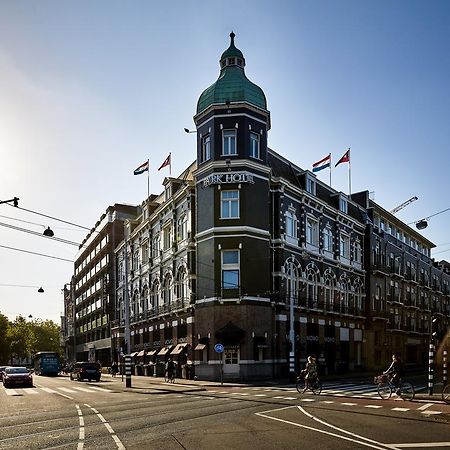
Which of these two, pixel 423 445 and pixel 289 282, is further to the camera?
pixel 289 282

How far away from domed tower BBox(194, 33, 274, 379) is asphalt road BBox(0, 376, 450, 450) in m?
17.5

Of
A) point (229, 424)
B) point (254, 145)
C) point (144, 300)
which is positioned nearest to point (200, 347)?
point (254, 145)

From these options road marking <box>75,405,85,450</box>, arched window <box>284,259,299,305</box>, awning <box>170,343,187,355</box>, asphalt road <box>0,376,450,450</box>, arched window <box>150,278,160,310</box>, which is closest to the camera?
road marking <box>75,405,85,450</box>

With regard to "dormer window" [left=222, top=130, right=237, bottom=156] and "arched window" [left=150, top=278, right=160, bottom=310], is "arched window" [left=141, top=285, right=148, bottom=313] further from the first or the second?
"dormer window" [left=222, top=130, right=237, bottom=156]

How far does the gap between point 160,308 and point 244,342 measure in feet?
51.2

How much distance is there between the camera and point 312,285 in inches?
2039

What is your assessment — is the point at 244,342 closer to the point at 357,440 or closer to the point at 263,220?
the point at 263,220

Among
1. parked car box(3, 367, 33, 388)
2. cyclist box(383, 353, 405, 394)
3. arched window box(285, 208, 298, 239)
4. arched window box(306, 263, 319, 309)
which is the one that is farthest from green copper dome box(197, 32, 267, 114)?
cyclist box(383, 353, 405, 394)

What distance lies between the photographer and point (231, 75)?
150 feet

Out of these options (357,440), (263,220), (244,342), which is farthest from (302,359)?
(357,440)

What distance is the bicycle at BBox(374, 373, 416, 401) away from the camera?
24.3 metres

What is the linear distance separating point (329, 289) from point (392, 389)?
30216 millimetres

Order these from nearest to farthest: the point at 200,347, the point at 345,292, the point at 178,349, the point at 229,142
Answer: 1. the point at 200,347
2. the point at 229,142
3. the point at 178,349
4. the point at 345,292

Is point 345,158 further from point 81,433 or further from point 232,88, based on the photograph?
point 81,433
